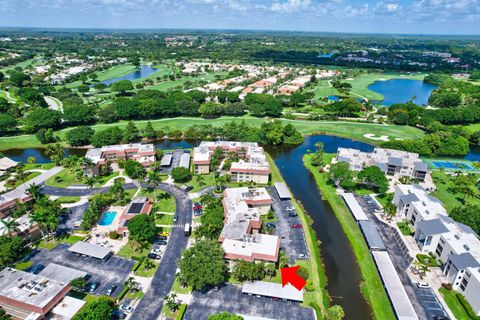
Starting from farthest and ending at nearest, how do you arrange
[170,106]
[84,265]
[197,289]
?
[170,106] → [84,265] → [197,289]

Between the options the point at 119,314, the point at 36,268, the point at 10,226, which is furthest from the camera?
the point at 10,226

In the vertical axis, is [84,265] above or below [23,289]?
below

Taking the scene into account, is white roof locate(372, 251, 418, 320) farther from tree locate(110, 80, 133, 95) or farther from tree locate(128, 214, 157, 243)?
tree locate(110, 80, 133, 95)

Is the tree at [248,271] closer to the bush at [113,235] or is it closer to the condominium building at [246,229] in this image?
the condominium building at [246,229]

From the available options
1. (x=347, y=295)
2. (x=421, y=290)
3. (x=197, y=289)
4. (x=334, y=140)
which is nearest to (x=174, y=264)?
(x=197, y=289)

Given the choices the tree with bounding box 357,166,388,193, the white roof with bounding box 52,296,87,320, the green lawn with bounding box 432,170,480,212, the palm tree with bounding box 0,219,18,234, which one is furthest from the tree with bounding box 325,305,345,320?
the palm tree with bounding box 0,219,18,234

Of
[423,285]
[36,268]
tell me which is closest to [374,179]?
[423,285]

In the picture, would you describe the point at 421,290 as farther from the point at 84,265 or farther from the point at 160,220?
the point at 84,265

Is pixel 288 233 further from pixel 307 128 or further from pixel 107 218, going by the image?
pixel 307 128
